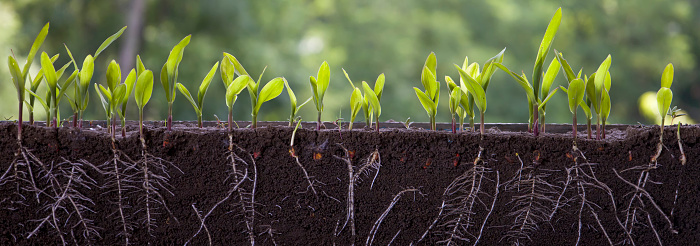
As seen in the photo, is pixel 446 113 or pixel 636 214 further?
pixel 446 113

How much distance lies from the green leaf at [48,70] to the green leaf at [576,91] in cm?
81

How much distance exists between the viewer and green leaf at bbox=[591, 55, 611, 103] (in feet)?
2.57

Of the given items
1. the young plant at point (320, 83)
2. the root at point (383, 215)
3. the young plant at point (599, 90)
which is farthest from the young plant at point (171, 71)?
the young plant at point (599, 90)

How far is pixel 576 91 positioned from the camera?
2.57ft

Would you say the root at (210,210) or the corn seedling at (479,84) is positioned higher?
the corn seedling at (479,84)

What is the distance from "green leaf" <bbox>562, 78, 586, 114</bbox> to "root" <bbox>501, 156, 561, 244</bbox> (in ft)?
0.40

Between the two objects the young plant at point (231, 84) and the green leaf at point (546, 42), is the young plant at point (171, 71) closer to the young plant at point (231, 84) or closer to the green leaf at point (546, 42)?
the young plant at point (231, 84)

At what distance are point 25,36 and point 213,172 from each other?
4615 millimetres

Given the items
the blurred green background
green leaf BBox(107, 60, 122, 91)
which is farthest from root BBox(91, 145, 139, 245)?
the blurred green background

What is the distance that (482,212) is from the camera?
2.68 feet

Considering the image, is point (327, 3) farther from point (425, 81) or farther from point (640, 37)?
point (425, 81)

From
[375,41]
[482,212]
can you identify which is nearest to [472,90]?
[482,212]

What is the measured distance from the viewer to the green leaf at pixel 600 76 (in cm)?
78

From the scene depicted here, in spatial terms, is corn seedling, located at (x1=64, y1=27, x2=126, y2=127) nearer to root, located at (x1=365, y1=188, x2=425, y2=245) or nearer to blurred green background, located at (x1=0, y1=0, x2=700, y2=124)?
root, located at (x1=365, y1=188, x2=425, y2=245)
